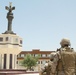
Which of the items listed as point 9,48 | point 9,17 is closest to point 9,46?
point 9,48

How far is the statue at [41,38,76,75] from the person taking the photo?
449 centimetres

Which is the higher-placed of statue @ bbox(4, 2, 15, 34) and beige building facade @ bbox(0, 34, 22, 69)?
statue @ bbox(4, 2, 15, 34)

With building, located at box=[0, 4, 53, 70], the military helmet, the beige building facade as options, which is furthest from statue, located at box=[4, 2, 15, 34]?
the military helmet

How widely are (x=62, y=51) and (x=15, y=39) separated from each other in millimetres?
27735

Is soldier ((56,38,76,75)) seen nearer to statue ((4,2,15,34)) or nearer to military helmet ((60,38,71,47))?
military helmet ((60,38,71,47))

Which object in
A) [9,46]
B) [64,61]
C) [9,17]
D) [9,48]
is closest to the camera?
[64,61]

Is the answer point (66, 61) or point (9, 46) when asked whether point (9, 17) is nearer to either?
point (9, 46)

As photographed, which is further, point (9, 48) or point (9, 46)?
point (9, 48)

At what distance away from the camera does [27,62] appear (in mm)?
60344

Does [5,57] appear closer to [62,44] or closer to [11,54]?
[11,54]

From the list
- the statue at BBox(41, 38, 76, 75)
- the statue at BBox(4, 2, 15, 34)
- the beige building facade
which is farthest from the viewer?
the beige building facade

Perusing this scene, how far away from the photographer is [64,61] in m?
4.55

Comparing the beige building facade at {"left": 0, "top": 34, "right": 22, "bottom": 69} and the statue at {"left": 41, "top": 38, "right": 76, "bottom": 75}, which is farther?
the beige building facade at {"left": 0, "top": 34, "right": 22, "bottom": 69}

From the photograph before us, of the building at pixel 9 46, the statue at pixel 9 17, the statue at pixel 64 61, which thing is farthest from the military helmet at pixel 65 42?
the statue at pixel 9 17
